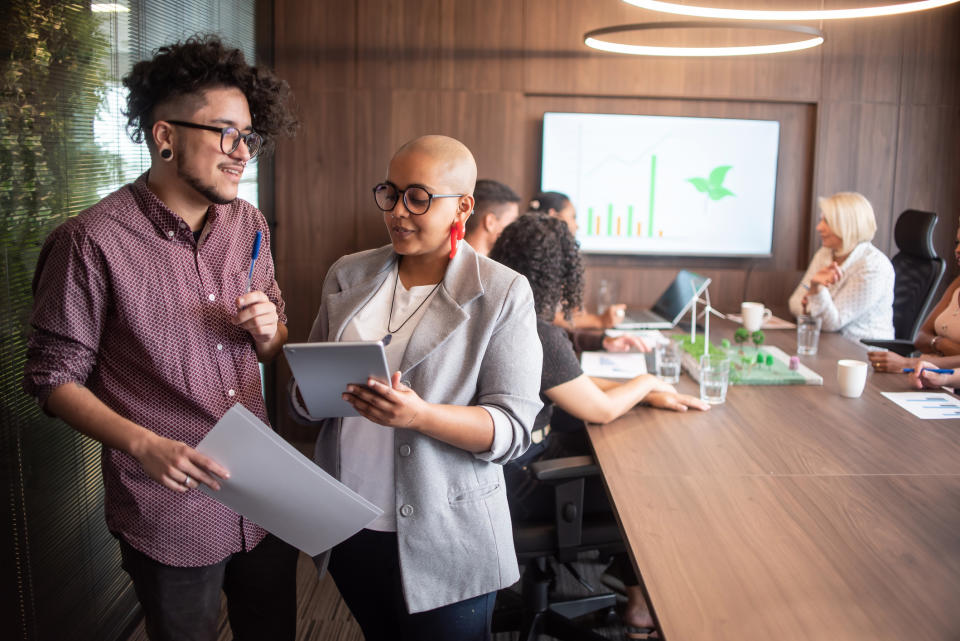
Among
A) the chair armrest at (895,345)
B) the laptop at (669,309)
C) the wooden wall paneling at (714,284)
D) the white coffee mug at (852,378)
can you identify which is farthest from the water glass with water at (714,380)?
the wooden wall paneling at (714,284)

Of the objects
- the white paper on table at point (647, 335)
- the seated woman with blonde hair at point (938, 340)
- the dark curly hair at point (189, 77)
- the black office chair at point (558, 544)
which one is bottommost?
the black office chair at point (558, 544)

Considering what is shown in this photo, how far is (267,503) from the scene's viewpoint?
1482 mm

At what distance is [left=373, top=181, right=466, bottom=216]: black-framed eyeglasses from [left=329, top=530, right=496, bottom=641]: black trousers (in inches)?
23.6

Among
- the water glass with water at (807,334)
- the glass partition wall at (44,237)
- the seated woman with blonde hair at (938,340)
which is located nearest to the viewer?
the glass partition wall at (44,237)

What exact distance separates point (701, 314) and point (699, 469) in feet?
7.83

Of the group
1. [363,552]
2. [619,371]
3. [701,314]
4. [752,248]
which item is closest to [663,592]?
[363,552]

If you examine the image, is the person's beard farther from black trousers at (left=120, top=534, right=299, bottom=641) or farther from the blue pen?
black trousers at (left=120, top=534, right=299, bottom=641)

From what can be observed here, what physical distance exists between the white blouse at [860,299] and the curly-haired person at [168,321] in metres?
3.06

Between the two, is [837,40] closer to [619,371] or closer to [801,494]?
[619,371]

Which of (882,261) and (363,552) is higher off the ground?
(882,261)

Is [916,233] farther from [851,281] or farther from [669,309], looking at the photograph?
[669,309]

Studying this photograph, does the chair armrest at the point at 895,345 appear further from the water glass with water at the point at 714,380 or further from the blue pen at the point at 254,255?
the blue pen at the point at 254,255

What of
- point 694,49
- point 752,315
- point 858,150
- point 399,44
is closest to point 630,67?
point 694,49

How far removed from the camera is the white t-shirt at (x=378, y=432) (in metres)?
1.52
